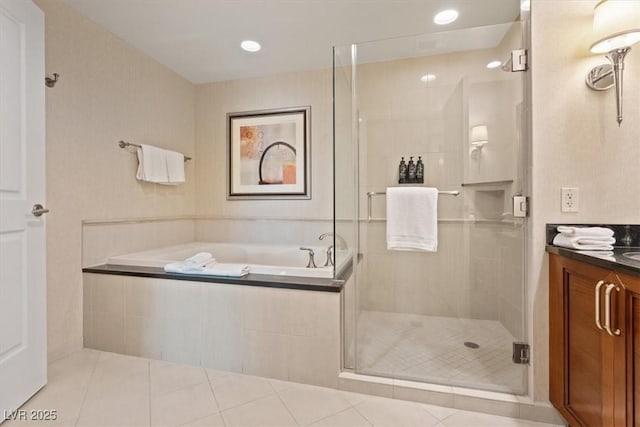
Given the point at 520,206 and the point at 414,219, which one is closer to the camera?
the point at 520,206

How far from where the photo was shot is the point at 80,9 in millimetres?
2053

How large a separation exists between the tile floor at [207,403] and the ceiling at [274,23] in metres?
2.11

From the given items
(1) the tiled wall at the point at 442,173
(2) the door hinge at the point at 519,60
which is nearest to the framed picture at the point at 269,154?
(1) the tiled wall at the point at 442,173

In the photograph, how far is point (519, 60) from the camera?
1496 millimetres

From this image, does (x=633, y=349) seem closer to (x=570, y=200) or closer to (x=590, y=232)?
(x=590, y=232)

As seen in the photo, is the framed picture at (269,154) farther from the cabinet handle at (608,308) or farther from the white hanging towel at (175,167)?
the cabinet handle at (608,308)

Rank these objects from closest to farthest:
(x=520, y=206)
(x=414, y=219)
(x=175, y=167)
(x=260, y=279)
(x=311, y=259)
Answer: (x=520, y=206) → (x=260, y=279) → (x=414, y=219) → (x=311, y=259) → (x=175, y=167)

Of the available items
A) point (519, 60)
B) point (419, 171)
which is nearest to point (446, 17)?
point (519, 60)

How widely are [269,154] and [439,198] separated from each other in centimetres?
179

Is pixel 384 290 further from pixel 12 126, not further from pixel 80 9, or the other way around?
pixel 80 9

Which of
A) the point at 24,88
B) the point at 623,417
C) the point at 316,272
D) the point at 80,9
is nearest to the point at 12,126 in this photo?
the point at 24,88

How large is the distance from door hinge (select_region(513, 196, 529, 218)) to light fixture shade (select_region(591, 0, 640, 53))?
71cm

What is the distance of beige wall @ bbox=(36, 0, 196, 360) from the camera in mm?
1930

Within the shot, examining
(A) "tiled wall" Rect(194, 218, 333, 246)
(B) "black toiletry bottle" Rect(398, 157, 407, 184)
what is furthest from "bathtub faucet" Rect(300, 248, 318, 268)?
(B) "black toiletry bottle" Rect(398, 157, 407, 184)
